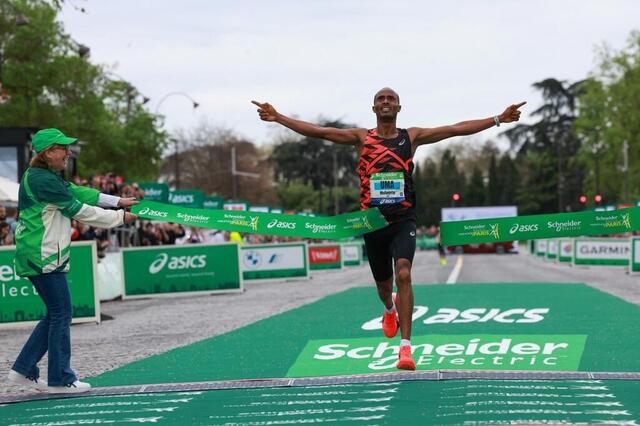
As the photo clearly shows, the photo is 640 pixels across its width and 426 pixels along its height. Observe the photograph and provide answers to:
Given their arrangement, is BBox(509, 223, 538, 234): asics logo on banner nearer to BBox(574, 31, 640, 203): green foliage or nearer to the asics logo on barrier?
the asics logo on barrier

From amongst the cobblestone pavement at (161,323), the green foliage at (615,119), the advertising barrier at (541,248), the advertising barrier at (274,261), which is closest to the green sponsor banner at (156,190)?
the advertising barrier at (274,261)

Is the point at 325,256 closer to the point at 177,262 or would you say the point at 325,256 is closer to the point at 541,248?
the point at 177,262

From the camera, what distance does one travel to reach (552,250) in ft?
165

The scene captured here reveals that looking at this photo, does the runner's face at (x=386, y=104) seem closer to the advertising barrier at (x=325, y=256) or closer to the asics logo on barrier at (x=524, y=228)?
the asics logo on barrier at (x=524, y=228)

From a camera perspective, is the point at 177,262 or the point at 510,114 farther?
the point at 177,262

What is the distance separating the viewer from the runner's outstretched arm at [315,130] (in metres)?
8.88

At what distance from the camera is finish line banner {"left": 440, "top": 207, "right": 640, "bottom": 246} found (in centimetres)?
959

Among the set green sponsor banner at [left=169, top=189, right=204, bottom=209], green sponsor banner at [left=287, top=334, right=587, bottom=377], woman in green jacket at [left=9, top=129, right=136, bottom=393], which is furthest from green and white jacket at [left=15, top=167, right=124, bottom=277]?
green sponsor banner at [left=169, top=189, right=204, bottom=209]

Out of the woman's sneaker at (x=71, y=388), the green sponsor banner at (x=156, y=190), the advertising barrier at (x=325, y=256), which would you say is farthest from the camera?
the advertising barrier at (x=325, y=256)

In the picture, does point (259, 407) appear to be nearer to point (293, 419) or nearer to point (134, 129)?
point (293, 419)

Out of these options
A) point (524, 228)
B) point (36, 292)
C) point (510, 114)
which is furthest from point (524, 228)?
point (36, 292)

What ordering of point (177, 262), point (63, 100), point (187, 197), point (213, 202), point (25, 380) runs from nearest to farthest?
point (25, 380) → point (177, 262) → point (187, 197) → point (213, 202) → point (63, 100)

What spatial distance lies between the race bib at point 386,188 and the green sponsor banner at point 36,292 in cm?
856

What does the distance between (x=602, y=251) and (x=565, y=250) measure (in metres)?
6.32
